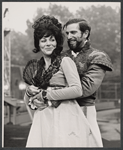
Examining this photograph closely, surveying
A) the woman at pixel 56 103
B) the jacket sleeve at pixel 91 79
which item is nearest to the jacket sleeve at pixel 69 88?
the woman at pixel 56 103

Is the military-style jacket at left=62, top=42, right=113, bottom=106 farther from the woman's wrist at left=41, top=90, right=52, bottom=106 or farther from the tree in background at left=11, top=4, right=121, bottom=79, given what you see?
the tree in background at left=11, top=4, right=121, bottom=79

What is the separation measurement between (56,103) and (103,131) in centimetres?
544

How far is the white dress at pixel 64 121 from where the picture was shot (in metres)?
1.76

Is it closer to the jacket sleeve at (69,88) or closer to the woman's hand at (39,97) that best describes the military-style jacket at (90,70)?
the jacket sleeve at (69,88)

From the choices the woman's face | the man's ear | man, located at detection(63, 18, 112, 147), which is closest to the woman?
the woman's face

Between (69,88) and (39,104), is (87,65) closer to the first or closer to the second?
(69,88)

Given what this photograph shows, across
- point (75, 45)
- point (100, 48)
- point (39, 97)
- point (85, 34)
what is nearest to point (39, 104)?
point (39, 97)

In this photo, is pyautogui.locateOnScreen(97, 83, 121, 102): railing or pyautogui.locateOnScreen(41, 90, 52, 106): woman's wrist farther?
→ pyautogui.locateOnScreen(97, 83, 121, 102): railing

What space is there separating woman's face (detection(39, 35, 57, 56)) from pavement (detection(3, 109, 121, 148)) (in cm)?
332

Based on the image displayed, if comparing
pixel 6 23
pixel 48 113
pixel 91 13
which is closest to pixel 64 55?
pixel 48 113

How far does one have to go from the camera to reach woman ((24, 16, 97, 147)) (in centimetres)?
176

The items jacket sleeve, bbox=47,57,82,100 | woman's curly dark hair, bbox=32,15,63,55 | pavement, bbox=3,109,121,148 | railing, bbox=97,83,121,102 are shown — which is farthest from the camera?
railing, bbox=97,83,121,102

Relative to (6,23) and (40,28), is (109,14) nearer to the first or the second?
(6,23)

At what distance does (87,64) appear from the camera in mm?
1940
